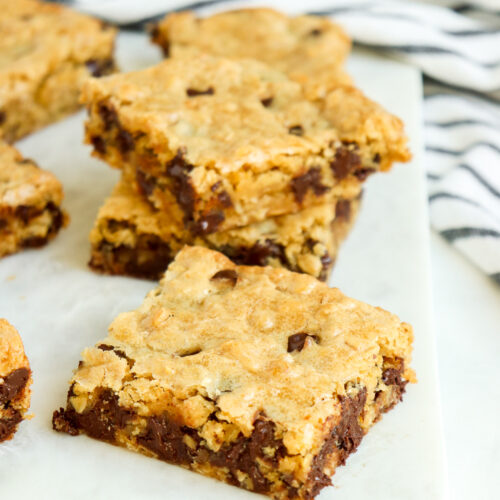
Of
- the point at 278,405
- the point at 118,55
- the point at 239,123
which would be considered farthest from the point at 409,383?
the point at 118,55

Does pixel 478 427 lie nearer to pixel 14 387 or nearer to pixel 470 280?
pixel 470 280

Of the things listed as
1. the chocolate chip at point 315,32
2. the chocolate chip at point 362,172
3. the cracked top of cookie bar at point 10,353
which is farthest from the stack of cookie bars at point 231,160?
the cracked top of cookie bar at point 10,353

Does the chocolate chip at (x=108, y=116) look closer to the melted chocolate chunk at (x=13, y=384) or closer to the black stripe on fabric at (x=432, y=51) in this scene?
the melted chocolate chunk at (x=13, y=384)

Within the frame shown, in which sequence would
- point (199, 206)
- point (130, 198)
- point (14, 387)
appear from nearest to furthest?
1. point (14, 387)
2. point (199, 206)
3. point (130, 198)

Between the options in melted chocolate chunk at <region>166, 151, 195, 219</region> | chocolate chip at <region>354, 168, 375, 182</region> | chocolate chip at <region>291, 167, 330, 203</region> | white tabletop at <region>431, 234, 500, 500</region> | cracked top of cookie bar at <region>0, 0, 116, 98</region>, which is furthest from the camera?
cracked top of cookie bar at <region>0, 0, 116, 98</region>

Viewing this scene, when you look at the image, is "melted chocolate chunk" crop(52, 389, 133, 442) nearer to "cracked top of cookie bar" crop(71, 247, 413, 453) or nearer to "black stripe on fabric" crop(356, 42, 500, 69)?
"cracked top of cookie bar" crop(71, 247, 413, 453)

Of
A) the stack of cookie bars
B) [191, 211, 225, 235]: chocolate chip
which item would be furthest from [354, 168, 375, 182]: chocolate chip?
[191, 211, 225, 235]: chocolate chip

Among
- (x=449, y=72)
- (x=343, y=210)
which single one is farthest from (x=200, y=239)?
(x=449, y=72)
